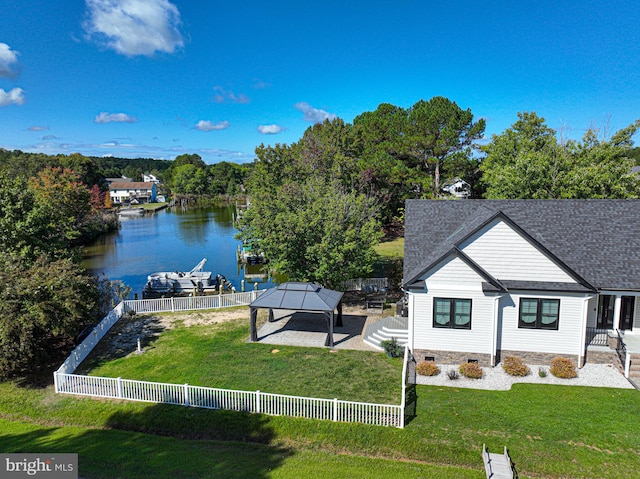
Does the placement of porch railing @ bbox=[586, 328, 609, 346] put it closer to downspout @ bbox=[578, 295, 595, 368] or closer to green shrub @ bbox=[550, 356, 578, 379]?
downspout @ bbox=[578, 295, 595, 368]

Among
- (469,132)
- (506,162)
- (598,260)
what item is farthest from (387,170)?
(598,260)

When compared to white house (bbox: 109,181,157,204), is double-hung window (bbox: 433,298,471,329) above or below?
below

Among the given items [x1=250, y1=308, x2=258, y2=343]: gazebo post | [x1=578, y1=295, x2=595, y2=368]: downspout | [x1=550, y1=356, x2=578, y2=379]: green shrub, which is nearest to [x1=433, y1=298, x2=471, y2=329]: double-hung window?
[x1=550, y1=356, x2=578, y2=379]: green shrub

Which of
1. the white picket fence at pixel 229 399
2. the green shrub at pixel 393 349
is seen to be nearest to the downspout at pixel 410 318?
the green shrub at pixel 393 349

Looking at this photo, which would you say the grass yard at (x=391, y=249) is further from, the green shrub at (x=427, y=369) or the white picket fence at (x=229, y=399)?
the white picket fence at (x=229, y=399)

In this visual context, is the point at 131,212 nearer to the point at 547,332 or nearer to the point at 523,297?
the point at 523,297
